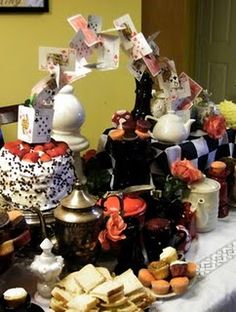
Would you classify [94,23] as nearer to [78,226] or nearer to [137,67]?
[137,67]

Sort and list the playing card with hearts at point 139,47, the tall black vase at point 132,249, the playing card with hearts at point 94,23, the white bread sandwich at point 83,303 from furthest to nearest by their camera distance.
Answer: the playing card with hearts at point 139,47, the playing card with hearts at point 94,23, the tall black vase at point 132,249, the white bread sandwich at point 83,303

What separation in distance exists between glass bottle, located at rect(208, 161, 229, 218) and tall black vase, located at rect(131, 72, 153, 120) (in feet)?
0.98

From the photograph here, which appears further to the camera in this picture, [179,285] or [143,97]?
[143,97]

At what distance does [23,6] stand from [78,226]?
1254mm

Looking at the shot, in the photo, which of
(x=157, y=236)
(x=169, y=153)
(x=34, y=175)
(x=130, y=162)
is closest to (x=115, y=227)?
(x=157, y=236)

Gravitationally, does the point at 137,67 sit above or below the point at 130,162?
above

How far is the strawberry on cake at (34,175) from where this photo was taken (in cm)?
116

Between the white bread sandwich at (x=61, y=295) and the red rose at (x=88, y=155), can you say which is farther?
the red rose at (x=88, y=155)

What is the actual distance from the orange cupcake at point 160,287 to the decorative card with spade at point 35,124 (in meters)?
0.44

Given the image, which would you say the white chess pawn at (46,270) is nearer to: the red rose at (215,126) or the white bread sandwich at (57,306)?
the white bread sandwich at (57,306)

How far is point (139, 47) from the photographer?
1.46m

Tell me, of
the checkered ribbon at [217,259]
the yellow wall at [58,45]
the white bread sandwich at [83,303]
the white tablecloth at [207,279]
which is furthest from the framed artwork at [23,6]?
the white bread sandwich at [83,303]

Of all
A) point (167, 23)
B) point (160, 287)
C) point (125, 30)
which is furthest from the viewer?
point (167, 23)

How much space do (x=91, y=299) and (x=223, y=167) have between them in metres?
0.72
